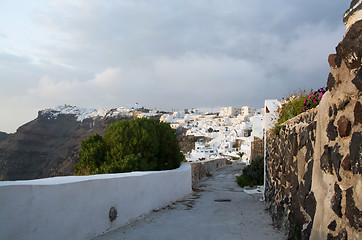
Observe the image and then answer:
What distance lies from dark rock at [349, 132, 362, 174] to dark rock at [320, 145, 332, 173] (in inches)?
17.8

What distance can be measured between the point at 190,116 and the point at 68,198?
12727 centimetres

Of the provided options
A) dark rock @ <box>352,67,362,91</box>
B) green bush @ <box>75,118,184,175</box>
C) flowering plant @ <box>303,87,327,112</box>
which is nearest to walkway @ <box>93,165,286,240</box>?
green bush @ <box>75,118,184,175</box>

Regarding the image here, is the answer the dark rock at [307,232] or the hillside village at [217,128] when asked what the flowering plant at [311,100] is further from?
the hillside village at [217,128]

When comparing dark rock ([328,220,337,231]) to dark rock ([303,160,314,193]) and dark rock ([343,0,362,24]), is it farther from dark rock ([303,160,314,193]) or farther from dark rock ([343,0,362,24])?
dark rock ([343,0,362,24])

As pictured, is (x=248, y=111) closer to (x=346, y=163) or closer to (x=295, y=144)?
(x=295, y=144)

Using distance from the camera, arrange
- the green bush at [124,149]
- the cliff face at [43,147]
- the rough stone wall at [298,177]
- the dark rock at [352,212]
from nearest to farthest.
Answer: the dark rock at [352,212]
the rough stone wall at [298,177]
the green bush at [124,149]
the cliff face at [43,147]

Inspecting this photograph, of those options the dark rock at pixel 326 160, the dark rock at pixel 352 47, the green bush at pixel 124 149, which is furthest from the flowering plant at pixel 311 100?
the green bush at pixel 124 149

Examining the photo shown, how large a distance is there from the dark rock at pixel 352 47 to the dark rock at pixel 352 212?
1071 mm

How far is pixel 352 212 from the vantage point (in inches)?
90.4

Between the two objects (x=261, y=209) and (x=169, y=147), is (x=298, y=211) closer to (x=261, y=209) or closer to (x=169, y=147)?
(x=261, y=209)

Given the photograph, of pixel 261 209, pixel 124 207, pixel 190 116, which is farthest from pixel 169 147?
pixel 190 116

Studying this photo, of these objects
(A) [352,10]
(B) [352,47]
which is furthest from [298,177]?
(A) [352,10]

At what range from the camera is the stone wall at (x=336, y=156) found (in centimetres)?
231

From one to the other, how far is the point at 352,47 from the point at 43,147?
99215mm
